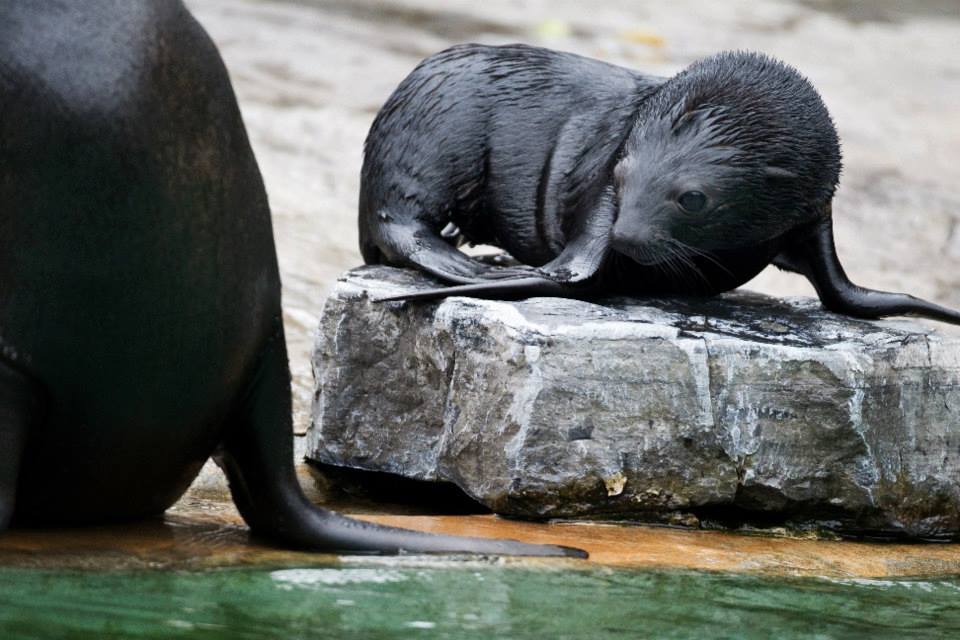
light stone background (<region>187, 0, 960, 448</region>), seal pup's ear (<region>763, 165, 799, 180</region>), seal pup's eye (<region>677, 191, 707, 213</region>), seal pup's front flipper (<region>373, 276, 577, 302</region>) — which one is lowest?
seal pup's front flipper (<region>373, 276, 577, 302</region>)

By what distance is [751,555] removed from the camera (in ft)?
12.1

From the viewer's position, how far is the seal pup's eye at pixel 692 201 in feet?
14.5

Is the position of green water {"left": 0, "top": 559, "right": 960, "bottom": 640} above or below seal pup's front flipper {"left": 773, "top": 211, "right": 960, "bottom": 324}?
below

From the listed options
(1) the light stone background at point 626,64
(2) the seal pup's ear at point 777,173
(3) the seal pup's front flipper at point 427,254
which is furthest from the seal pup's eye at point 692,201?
(1) the light stone background at point 626,64

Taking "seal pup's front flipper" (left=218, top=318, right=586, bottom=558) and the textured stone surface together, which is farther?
the textured stone surface

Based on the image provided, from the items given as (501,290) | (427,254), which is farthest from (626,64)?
(501,290)

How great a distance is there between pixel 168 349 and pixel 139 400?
117 mm

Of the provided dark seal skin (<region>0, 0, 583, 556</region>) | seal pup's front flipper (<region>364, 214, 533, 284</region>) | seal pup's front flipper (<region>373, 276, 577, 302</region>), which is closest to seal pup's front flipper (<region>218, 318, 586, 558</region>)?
dark seal skin (<region>0, 0, 583, 556</region>)

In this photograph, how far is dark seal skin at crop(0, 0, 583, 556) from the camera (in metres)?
3.01

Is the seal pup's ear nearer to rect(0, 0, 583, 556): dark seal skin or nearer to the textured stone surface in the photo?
the textured stone surface

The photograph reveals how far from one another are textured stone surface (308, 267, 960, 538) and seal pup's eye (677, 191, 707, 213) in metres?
0.34

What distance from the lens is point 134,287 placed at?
3111mm

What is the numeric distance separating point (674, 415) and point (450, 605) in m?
1.21

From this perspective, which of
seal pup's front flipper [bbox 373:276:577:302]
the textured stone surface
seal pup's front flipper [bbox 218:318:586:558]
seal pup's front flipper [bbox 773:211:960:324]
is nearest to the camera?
seal pup's front flipper [bbox 218:318:586:558]
